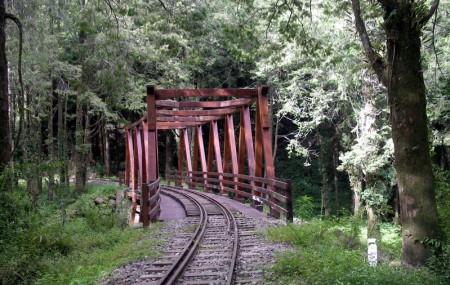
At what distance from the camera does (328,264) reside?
588cm

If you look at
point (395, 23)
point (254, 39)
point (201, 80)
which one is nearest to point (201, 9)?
point (254, 39)

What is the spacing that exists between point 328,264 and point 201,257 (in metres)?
2.18

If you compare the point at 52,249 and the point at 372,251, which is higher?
the point at 372,251

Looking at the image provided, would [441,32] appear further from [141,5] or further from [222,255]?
[222,255]

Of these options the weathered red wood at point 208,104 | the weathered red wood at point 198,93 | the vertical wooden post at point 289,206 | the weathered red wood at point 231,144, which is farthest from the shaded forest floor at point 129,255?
the weathered red wood at point 231,144

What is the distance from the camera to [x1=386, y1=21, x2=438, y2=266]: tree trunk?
5.70 m

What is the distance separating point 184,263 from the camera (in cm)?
645

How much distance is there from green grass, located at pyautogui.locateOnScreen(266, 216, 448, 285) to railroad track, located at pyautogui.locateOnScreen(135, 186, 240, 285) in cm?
75

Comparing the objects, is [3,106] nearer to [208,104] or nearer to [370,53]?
[370,53]

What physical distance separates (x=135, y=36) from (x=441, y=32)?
8905 mm

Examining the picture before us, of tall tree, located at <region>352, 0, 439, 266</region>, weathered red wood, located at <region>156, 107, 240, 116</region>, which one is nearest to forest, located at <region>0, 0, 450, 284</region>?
tall tree, located at <region>352, 0, 439, 266</region>

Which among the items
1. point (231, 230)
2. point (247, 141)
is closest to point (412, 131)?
point (231, 230)

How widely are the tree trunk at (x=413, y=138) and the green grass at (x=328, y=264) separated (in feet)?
1.79

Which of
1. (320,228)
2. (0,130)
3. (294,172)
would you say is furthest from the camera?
(294,172)
